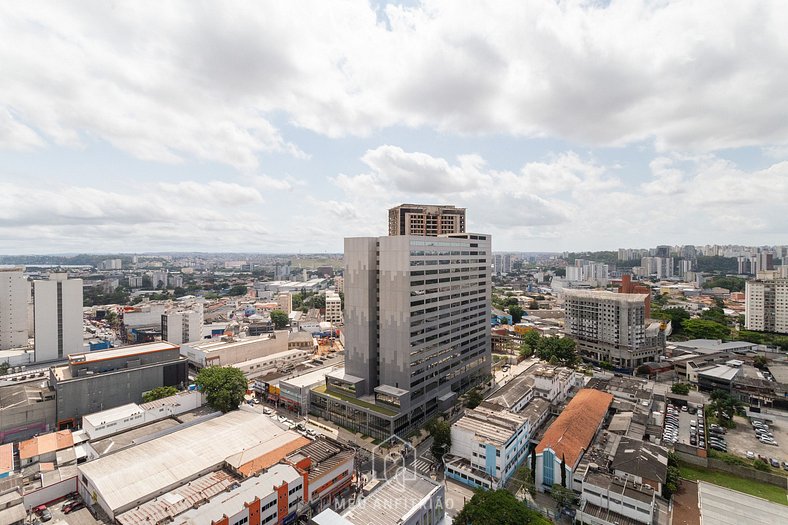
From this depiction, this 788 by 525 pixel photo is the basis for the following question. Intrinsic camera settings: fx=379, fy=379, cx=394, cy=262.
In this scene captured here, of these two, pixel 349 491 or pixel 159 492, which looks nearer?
pixel 159 492

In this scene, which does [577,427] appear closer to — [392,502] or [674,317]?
[392,502]

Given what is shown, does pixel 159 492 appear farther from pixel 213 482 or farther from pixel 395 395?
pixel 395 395

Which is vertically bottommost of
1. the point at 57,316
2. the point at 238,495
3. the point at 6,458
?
the point at 6,458

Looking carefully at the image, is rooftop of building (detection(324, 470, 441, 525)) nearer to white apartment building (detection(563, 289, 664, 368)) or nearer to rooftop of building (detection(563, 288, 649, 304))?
white apartment building (detection(563, 289, 664, 368))

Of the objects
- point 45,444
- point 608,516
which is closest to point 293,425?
point 45,444

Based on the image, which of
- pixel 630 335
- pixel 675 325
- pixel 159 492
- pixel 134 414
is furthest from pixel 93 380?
pixel 675 325

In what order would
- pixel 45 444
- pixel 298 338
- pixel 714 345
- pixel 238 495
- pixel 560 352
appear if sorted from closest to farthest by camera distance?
pixel 238 495 → pixel 45 444 → pixel 560 352 → pixel 714 345 → pixel 298 338
